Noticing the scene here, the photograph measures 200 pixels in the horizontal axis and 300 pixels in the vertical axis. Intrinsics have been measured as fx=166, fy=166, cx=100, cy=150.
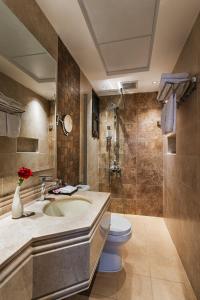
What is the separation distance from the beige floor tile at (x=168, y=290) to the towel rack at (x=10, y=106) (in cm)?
194

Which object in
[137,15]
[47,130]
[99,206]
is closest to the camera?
[99,206]

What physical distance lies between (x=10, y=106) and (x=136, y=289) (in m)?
1.91

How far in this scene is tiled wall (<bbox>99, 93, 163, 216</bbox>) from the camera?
3238 mm

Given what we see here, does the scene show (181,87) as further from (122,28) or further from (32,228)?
(32,228)

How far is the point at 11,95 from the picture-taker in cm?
117

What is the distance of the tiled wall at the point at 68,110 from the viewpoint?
1829mm

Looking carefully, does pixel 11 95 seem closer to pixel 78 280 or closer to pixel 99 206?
pixel 99 206

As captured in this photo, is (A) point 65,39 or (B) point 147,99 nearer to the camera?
(A) point 65,39

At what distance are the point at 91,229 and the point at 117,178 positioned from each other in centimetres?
245

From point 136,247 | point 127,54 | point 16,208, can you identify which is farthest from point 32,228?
point 127,54

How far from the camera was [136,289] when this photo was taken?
1546 millimetres

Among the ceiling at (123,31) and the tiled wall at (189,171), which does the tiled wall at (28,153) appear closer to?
the ceiling at (123,31)

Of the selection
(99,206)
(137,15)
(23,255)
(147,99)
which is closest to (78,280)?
(23,255)

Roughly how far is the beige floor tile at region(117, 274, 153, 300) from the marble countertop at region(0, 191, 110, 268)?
3.03ft
